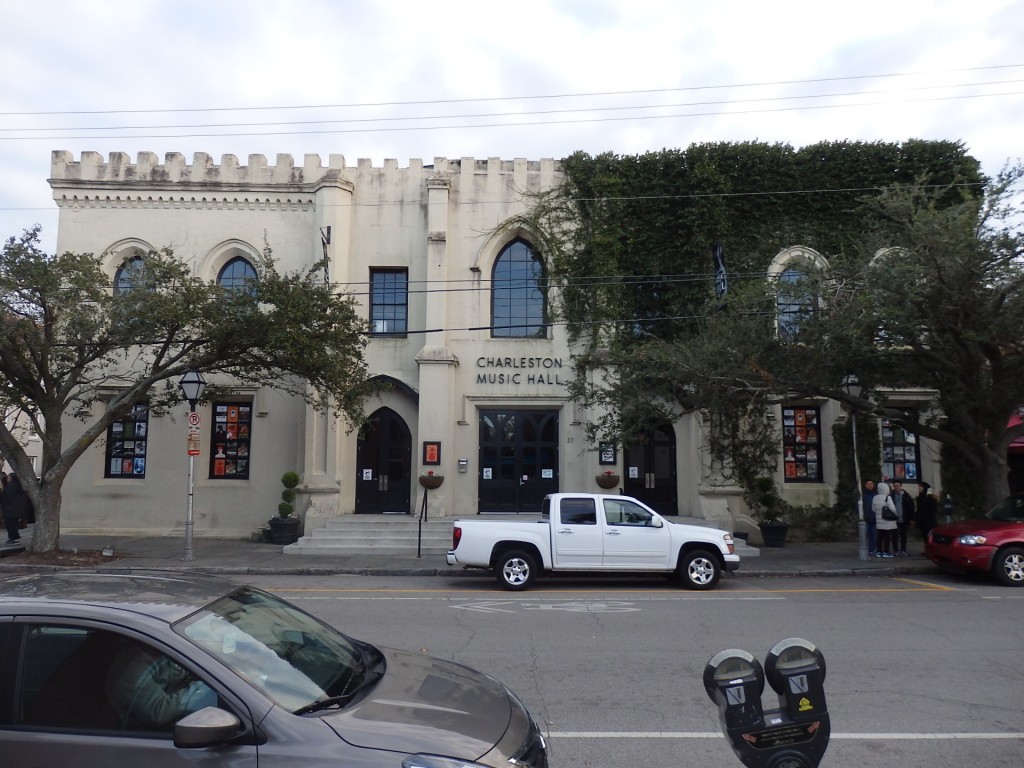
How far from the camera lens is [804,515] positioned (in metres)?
21.2

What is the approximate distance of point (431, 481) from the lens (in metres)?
20.2

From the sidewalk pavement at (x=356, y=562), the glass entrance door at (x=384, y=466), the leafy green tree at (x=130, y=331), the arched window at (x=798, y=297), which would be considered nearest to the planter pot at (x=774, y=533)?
the sidewalk pavement at (x=356, y=562)

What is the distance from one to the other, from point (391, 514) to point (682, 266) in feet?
34.5

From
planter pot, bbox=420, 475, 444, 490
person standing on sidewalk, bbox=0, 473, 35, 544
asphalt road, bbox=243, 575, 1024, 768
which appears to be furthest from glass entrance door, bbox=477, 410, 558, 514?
person standing on sidewalk, bbox=0, 473, 35, 544

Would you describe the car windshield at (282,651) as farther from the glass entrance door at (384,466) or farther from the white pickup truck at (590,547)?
the glass entrance door at (384,466)

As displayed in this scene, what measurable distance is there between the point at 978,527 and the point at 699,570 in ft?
17.5

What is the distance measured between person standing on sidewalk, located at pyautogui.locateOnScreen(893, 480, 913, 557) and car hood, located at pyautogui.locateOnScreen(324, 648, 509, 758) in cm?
1636

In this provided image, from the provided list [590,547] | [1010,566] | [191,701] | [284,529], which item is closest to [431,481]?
[284,529]

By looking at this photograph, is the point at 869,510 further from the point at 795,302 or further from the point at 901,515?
the point at 795,302

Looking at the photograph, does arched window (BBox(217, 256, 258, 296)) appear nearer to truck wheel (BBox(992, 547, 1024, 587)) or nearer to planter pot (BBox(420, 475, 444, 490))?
planter pot (BBox(420, 475, 444, 490))

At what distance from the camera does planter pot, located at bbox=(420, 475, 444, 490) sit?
2022 cm

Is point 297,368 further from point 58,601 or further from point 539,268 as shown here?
point 58,601

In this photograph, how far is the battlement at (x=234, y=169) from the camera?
22.2 metres

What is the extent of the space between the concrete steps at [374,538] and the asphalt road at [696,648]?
315cm
